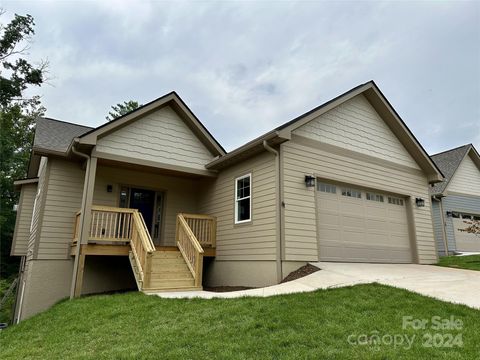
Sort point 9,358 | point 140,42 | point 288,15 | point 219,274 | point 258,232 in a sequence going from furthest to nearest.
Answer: point 140,42 < point 288,15 < point 219,274 < point 258,232 < point 9,358

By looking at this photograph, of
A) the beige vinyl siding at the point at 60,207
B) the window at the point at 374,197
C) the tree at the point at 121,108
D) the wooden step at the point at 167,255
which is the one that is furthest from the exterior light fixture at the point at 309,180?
the tree at the point at 121,108

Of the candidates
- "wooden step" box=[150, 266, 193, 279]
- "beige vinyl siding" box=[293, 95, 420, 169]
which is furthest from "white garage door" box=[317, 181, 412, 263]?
"wooden step" box=[150, 266, 193, 279]

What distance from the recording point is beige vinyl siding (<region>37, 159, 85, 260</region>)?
9438mm

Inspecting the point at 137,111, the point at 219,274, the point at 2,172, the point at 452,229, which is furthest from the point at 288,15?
the point at 2,172

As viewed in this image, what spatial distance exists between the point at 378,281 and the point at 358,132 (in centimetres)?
533

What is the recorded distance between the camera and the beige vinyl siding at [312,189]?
8.34 metres

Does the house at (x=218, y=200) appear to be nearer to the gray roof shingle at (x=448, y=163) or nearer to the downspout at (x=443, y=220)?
the downspout at (x=443, y=220)

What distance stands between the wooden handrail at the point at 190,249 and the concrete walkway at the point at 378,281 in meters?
0.77

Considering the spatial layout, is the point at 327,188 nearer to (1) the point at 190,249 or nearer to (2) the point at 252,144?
(2) the point at 252,144

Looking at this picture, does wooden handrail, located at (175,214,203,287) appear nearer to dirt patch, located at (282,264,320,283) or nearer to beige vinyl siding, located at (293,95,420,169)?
dirt patch, located at (282,264,320,283)

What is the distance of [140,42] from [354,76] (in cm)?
1079

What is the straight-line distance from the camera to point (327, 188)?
9.59 meters

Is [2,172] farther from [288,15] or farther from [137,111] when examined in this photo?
[288,15]

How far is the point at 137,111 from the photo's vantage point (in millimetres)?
9852
